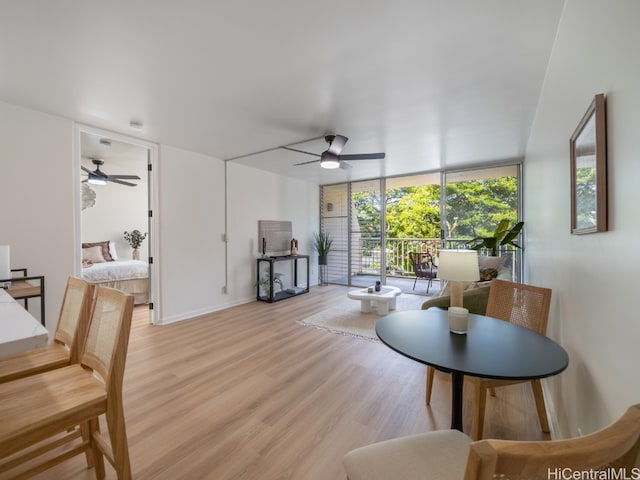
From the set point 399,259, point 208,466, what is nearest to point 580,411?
point 208,466

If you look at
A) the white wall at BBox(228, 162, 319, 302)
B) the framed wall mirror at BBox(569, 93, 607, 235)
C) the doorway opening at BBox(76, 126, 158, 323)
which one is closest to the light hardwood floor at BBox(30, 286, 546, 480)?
the framed wall mirror at BBox(569, 93, 607, 235)

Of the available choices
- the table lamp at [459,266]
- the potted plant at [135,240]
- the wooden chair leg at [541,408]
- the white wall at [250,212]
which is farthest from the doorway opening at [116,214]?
the wooden chair leg at [541,408]

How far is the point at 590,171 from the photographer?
3.67 feet

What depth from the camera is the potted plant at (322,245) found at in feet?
21.1

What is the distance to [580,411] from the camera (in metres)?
1.28

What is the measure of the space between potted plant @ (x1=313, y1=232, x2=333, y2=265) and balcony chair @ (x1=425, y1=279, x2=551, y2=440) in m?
4.56

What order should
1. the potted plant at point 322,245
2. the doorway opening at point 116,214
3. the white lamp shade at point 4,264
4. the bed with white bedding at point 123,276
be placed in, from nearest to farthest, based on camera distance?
the white lamp shade at point 4,264, the doorway opening at point 116,214, the bed with white bedding at point 123,276, the potted plant at point 322,245

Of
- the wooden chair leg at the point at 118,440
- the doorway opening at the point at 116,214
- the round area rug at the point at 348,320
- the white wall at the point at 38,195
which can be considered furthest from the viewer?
the doorway opening at the point at 116,214

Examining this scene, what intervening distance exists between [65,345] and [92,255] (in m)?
4.34

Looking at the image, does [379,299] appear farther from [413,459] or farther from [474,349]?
[413,459]

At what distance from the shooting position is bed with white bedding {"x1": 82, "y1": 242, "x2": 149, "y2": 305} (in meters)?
4.25

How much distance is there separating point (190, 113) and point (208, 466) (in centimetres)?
286

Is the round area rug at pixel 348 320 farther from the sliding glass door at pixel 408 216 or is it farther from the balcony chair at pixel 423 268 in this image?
the sliding glass door at pixel 408 216

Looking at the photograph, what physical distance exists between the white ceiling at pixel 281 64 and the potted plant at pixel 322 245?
133 inches
